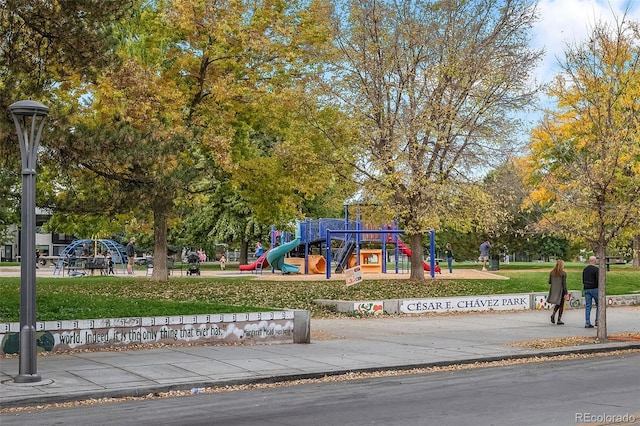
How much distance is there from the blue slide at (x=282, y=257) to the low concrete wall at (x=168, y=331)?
22359mm

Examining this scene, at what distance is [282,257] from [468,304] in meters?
16.5

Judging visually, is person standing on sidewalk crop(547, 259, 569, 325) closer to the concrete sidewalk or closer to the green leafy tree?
the concrete sidewalk

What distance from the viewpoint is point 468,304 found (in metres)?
24.3

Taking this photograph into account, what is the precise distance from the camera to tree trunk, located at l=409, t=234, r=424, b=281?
29734 mm

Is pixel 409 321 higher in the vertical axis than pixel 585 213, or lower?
lower

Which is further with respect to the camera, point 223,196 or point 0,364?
point 223,196

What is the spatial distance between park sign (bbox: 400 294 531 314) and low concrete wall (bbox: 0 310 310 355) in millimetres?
7376

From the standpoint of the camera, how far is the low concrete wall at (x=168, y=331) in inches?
550

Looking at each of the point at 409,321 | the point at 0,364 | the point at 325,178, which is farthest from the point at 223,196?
the point at 0,364

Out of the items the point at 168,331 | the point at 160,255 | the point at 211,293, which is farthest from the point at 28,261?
the point at 160,255

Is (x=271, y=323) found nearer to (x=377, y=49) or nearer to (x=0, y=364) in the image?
(x=0, y=364)

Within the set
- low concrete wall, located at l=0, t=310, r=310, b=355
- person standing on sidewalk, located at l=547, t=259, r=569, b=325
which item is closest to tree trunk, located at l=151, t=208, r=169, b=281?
low concrete wall, located at l=0, t=310, r=310, b=355

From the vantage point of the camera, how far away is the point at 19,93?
15188mm

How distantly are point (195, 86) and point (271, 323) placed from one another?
13109 mm
